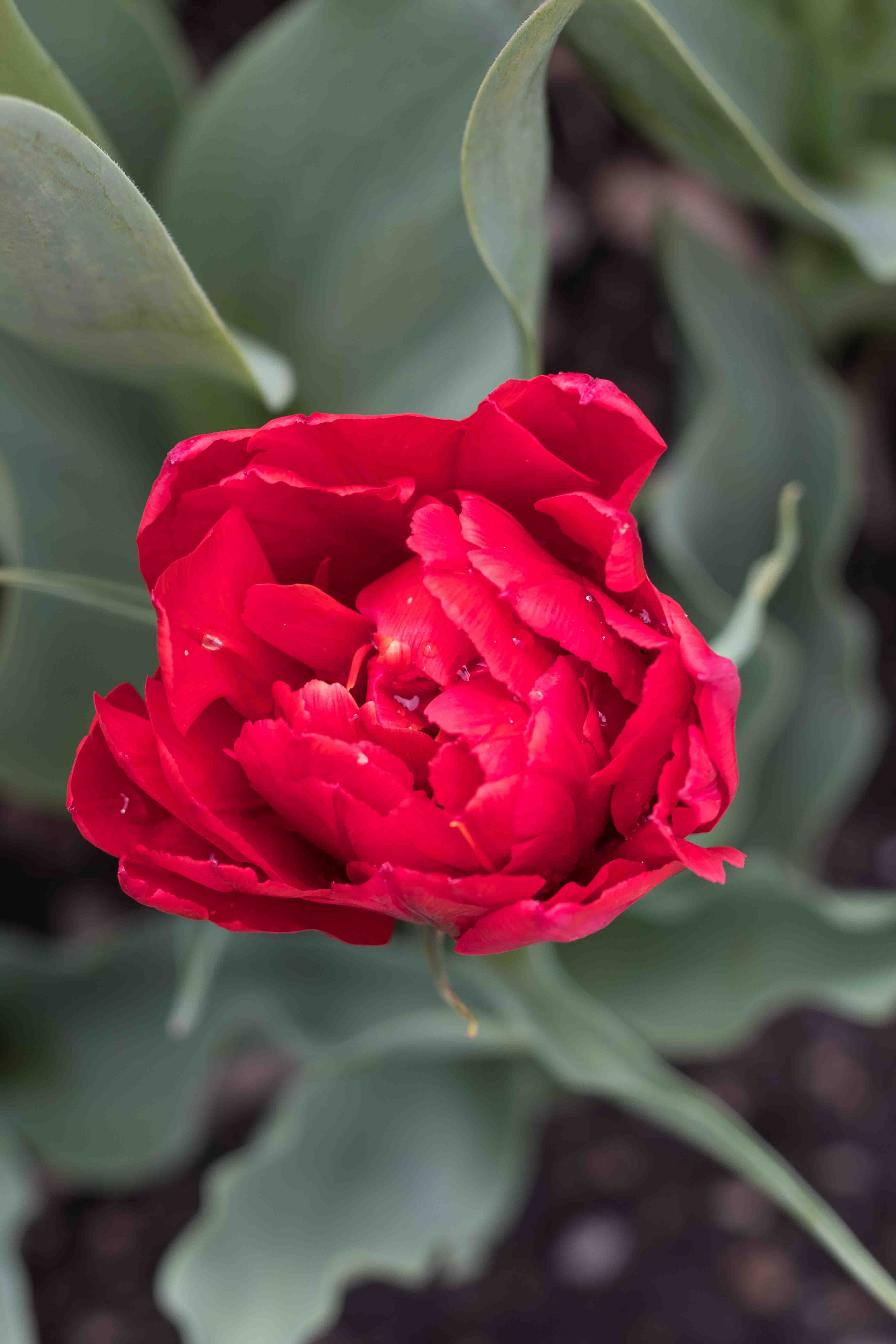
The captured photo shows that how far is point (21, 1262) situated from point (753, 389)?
98 cm

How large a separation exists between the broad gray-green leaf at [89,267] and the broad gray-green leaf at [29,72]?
5cm

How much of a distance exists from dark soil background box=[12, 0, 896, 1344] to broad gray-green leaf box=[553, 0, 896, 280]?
10.7 inches

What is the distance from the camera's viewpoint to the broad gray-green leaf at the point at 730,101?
1.85 ft

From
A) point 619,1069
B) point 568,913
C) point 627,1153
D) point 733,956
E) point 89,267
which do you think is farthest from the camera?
point 627,1153

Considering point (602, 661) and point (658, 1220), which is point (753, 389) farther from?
point (658, 1220)

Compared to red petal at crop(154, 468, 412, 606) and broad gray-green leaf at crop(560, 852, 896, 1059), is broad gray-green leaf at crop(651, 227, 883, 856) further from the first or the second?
red petal at crop(154, 468, 412, 606)

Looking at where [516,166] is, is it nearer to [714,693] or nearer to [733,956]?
[714,693]

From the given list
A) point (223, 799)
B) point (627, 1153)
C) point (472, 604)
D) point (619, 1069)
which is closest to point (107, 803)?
point (223, 799)

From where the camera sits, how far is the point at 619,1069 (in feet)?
1.89

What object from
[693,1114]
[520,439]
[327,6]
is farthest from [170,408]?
[693,1114]

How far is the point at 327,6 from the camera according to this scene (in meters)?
0.62

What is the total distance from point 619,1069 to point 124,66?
0.60m

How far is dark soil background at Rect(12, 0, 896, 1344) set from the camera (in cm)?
106

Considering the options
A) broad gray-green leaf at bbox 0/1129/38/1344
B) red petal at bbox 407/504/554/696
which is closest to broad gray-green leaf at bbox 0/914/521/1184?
broad gray-green leaf at bbox 0/1129/38/1344
